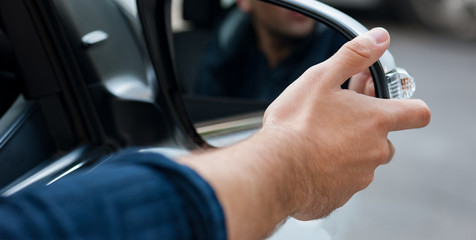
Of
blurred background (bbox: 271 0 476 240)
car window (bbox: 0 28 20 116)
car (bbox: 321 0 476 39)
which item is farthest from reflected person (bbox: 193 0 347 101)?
car (bbox: 321 0 476 39)

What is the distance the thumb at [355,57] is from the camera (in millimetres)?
852

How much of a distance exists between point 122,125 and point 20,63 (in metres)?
0.25

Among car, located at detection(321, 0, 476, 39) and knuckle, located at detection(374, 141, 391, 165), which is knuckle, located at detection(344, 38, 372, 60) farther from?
car, located at detection(321, 0, 476, 39)

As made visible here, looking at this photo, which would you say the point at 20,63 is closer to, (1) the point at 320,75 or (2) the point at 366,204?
(1) the point at 320,75

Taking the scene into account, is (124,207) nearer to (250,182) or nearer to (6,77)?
(250,182)

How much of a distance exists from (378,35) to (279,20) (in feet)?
2.40

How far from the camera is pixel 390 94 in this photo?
91 cm

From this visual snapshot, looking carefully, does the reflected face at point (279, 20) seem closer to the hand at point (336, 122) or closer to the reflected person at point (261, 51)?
the reflected person at point (261, 51)

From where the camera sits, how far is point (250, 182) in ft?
2.25

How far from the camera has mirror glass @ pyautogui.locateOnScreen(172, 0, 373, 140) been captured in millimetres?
1170

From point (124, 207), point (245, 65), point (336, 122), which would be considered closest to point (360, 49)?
point (336, 122)

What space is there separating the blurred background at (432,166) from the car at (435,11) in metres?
0.01

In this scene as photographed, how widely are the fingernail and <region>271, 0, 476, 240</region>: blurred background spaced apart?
485 millimetres

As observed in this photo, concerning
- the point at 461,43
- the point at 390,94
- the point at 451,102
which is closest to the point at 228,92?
the point at 390,94
